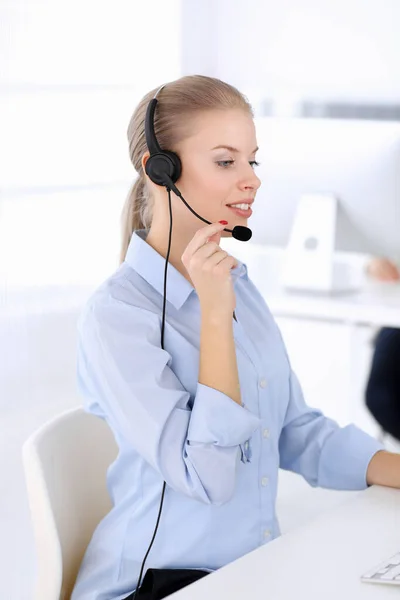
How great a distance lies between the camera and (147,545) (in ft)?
4.38

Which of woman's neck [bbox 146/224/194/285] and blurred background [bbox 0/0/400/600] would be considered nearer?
woman's neck [bbox 146/224/194/285]

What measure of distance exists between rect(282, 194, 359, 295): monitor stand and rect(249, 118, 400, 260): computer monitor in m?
0.03

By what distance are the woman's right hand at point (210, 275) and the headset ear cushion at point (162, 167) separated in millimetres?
132

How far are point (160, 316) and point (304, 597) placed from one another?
0.49 meters

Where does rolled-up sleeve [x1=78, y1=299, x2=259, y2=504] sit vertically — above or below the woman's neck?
below

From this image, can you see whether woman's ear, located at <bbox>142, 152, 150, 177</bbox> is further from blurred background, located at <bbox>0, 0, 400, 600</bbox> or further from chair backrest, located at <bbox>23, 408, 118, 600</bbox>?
blurred background, located at <bbox>0, 0, 400, 600</bbox>

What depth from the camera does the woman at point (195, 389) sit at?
4.18 ft

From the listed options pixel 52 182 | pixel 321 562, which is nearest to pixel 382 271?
pixel 52 182

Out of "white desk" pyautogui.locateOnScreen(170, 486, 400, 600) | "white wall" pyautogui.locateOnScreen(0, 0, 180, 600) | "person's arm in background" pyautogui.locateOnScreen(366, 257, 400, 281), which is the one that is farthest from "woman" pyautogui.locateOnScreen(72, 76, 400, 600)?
"person's arm in background" pyautogui.locateOnScreen(366, 257, 400, 281)

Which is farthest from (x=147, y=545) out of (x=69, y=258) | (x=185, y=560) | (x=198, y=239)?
(x=69, y=258)

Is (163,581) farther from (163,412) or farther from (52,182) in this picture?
(52,182)

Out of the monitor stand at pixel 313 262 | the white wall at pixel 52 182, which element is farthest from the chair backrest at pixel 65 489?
the monitor stand at pixel 313 262

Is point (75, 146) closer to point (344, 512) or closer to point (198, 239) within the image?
point (198, 239)

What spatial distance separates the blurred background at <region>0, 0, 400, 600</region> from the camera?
231 centimetres
